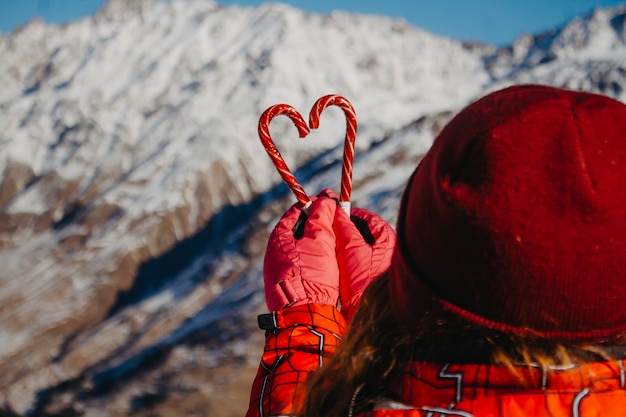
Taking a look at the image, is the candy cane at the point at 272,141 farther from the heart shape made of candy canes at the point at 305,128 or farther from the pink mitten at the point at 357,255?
the pink mitten at the point at 357,255

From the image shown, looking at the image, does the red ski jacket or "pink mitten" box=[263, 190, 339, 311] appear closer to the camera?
the red ski jacket

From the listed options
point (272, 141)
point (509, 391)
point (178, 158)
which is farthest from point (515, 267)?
point (178, 158)

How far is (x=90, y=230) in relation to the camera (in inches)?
2044

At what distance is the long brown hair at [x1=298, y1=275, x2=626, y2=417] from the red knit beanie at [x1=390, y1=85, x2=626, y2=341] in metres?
0.03

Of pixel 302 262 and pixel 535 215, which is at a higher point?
pixel 302 262

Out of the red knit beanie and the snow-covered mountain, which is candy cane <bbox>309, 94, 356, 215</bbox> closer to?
the red knit beanie

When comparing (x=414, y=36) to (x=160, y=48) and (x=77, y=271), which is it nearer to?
(x=160, y=48)

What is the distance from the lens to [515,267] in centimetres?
98

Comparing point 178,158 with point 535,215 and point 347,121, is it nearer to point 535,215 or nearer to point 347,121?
point 347,121

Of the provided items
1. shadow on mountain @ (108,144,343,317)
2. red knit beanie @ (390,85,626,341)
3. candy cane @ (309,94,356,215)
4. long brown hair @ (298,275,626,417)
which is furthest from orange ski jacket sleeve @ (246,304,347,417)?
shadow on mountain @ (108,144,343,317)

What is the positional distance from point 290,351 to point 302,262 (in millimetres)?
366

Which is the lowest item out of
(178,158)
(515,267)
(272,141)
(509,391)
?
(509,391)

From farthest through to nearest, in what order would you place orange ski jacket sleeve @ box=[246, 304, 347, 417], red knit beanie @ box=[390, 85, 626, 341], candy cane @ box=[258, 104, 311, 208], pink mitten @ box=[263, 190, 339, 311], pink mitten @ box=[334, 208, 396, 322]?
1. candy cane @ box=[258, 104, 311, 208]
2. pink mitten @ box=[334, 208, 396, 322]
3. pink mitten @ box=[263, 190, 339, 311]
4. orange ski jacket sleeve @ box=[246, 304, 347, 417]
5. red knit beanie @ box=[390, 85, 626, 341]

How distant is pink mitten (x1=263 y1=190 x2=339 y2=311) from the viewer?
1.97 m
